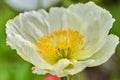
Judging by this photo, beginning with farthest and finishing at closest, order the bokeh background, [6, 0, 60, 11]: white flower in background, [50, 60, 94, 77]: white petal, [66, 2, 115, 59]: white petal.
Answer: [6, 0, 60, 11]: white flower in background → the bokeh background → [66, 2, 115, 59]: white petal → [50, 60, 94, 77]: white petal

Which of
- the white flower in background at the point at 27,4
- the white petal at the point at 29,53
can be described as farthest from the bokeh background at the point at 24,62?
→ the white petal at the point at 29,53

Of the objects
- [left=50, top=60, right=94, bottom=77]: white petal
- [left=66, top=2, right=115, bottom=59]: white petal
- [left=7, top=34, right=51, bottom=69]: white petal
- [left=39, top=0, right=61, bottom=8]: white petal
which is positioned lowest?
[left=50, top=60, right=94, bottom=77]: white petal

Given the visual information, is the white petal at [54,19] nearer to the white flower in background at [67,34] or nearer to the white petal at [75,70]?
the white flower in background at [67,34]

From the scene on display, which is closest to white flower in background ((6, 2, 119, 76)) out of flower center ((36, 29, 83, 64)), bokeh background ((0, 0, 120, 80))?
flower center ((36, 29, 83, 64))

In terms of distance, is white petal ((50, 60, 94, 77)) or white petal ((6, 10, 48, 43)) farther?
white petal ((6, 10, 48, 43))

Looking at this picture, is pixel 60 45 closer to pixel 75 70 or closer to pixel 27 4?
pixel 75 70

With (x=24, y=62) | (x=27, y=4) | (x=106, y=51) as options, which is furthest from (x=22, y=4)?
(x=106, y=51)

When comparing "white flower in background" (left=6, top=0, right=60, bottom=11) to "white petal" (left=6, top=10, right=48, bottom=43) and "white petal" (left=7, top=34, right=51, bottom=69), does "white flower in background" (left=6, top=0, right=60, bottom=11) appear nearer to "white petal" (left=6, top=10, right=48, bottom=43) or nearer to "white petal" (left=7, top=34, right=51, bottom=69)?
"white petal" (left=6, top=10, right=48, bottom=43)
